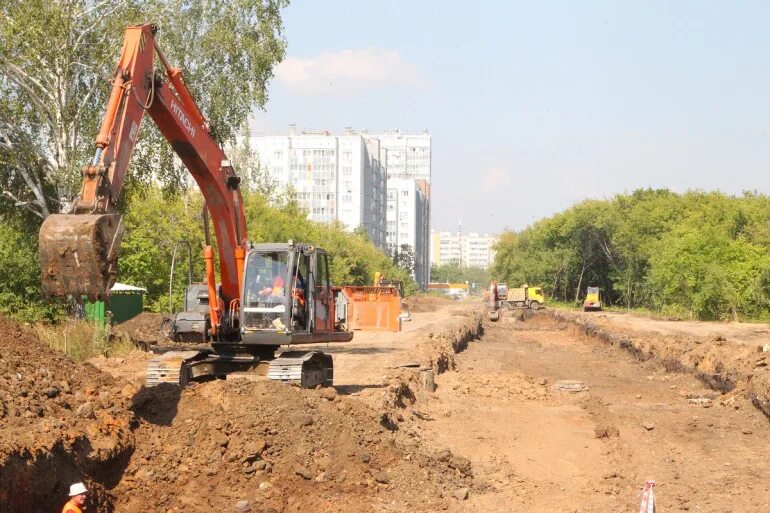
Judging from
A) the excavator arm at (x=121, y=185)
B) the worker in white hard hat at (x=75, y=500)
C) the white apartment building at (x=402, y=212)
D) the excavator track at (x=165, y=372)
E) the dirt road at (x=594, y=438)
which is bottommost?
the dirt road at (x=594, y=438)

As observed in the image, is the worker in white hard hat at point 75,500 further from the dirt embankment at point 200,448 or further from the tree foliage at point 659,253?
the tree foliage at point 659,253

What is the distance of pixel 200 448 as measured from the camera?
36.6ft

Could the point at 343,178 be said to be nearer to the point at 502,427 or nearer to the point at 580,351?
the point at 580,351

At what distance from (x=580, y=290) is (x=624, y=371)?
75363mm

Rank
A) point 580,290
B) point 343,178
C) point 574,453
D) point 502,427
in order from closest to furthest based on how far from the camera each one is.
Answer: point 574,453
point 502,427
point 580,290
point 343,178

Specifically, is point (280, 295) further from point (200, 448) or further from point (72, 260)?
point (72, 260)

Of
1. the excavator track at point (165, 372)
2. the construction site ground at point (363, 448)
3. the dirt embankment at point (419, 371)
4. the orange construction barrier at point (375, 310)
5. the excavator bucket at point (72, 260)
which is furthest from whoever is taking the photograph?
the orange construction barrier at point (375, 310)

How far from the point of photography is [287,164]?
14262cm

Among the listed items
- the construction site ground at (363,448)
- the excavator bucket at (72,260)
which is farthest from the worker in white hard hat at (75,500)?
the excavator bucket at (72,260)

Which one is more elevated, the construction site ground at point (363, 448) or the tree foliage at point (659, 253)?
the tree foliage at point (659, 253)

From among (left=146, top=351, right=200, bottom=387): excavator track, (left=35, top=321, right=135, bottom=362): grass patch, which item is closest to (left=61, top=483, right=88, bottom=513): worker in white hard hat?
(left=146, top=351, right=200, bottom=387): excavator track

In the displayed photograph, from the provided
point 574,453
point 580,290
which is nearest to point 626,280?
point 580,290

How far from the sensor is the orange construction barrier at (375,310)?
131 ft

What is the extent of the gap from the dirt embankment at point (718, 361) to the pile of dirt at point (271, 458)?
995cm
